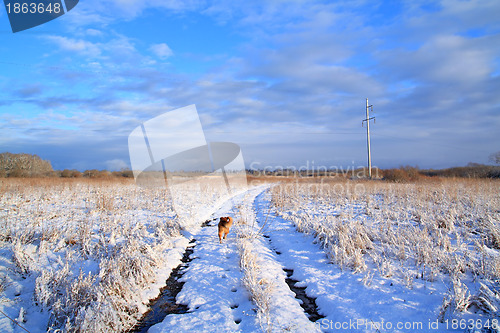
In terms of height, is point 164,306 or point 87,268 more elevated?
point 87,268

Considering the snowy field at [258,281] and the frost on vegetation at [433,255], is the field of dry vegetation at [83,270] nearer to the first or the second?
the snowy field at [258,281]

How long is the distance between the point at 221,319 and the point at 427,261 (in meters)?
3.72

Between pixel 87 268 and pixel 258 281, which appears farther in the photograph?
pixel 87 268

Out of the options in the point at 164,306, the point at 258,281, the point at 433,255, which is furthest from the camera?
the point at 433,255

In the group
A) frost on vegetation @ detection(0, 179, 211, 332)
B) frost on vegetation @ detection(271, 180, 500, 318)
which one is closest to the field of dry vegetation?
frost on vegetation @ detection(0, 179, 211, 332)

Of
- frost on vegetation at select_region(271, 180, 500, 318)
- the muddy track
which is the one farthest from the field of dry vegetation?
frost on vegetation at select_region(271, 180, 500, 318)

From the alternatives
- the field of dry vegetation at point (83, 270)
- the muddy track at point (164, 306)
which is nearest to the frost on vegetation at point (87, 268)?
the field of dry vegetation at point (83, 270)

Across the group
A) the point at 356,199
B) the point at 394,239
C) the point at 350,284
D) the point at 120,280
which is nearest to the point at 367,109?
the point at 356,199

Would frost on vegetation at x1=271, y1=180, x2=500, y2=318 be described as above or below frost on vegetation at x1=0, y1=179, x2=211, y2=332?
below

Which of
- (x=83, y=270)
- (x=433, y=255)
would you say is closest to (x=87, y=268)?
(x=83, y=270)

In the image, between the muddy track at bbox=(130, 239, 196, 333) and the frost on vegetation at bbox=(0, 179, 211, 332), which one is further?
the muddy track at bbox=(130, 239, 196, 333)

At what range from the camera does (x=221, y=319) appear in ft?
10.00

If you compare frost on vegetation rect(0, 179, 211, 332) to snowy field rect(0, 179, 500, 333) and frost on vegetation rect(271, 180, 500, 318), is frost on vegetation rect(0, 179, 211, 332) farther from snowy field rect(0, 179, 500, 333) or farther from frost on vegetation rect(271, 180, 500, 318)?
frost on vegetation rect(271, 180, 500, 318)

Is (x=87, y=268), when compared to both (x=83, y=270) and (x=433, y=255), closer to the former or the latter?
(x=83, y=270)
